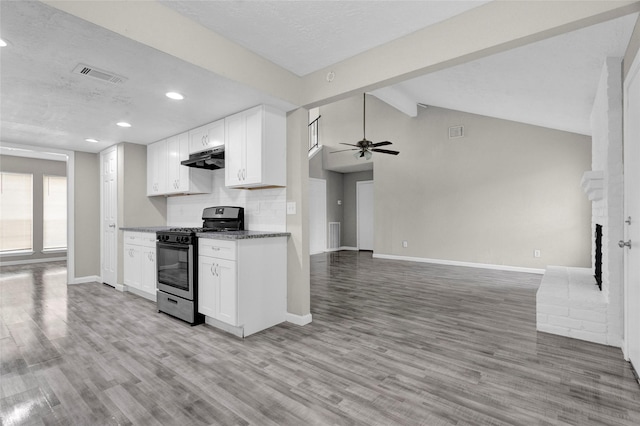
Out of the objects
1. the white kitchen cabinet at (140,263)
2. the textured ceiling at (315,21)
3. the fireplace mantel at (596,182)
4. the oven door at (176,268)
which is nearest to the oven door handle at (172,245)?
the oven door at (176,268)

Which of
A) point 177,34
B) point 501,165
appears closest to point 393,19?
point 177,34

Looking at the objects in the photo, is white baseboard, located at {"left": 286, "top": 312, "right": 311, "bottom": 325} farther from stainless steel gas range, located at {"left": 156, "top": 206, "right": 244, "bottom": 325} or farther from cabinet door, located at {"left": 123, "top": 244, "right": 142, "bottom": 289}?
cabinet door, located at {"left": 123, "top": 244, "right": 142, "bottom": 289}

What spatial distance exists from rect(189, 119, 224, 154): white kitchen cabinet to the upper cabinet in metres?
0.16

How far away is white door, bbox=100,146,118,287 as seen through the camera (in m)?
5.02

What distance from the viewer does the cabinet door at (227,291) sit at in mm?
2889

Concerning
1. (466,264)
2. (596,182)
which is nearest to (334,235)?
(466,264)

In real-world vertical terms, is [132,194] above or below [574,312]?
above

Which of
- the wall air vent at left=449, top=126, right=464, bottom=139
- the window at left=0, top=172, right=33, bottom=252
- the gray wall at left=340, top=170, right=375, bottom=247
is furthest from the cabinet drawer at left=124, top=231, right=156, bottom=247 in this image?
the gray wall at left=340, top=170, right=375, bottom=247

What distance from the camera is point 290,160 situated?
3400mm

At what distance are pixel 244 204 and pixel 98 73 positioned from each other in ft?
6.34

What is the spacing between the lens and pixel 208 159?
3855 mm

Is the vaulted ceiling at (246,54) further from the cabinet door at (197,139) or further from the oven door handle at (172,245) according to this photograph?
the oven door handle at (172,245)

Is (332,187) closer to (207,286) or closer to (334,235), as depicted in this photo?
(334,235)

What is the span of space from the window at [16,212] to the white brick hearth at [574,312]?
9748 mm
